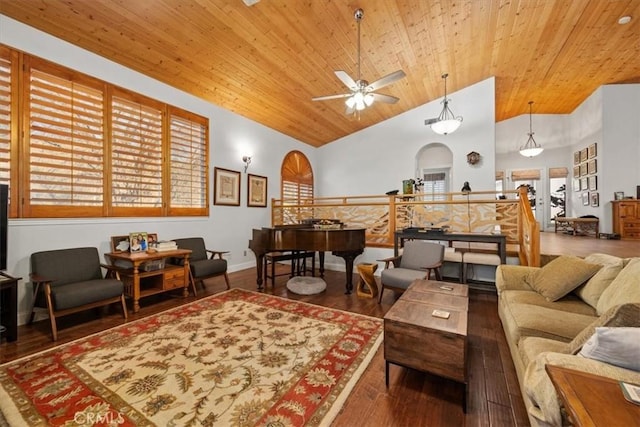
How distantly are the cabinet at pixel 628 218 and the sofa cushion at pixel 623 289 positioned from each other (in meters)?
6.17

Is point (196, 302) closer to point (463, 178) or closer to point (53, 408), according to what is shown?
point (53, 408)

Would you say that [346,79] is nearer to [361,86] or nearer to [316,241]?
[361,86]

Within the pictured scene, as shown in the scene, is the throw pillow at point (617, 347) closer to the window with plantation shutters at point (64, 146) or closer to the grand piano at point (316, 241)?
the grand piano at point (316, 241)

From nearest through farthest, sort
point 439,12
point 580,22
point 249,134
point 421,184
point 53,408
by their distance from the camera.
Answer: point 53,408
point 439,12
point 580,22
point 249,134
point 421,184

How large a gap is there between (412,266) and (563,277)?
1662 millimetres

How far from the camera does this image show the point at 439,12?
3611 mm

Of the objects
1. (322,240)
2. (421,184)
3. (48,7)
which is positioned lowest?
(322,240)

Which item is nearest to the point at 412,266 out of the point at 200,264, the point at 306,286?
the point at 306,286

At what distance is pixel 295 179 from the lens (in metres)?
7.29

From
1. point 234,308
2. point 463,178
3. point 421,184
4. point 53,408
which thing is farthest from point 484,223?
point 53,408

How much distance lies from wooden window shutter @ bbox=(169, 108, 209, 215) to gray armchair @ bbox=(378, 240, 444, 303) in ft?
11.4

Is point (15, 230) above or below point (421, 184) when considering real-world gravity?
below

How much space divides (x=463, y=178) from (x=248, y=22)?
17.9 ft

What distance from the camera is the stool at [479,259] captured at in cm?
377
